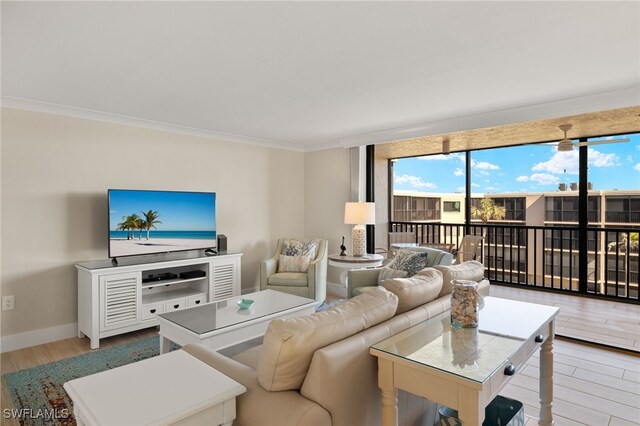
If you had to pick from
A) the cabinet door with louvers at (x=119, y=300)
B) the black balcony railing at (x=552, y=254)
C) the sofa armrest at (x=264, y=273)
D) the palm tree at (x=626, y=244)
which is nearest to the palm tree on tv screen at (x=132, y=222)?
the cabinet door with louvers at (x=119, y=300)

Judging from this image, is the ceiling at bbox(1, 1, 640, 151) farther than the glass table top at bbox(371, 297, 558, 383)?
Yes

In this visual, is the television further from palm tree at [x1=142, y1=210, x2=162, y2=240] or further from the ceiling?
the ceiling

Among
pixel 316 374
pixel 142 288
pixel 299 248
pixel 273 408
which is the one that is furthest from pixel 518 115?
pixel 142 288

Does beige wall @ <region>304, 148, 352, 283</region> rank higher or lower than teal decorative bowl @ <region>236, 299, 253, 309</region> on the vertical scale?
higher

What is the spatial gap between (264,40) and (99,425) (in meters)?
1.98

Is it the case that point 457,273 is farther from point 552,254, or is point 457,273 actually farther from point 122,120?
point 552,254

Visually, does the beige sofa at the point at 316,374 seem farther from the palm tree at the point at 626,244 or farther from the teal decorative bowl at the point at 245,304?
the palm tree at the point at 626,244

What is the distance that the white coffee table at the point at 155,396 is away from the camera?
111cm

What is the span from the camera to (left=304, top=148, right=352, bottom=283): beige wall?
5297mm

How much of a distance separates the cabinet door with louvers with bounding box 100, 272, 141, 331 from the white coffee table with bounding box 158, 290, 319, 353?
0.89 metres

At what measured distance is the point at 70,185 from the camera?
360 centimetres

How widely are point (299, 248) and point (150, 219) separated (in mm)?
1836

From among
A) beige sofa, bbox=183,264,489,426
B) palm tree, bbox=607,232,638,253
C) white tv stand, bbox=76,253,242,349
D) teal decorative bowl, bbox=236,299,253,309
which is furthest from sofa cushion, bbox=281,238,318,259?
palm tree, bbox=607,232,638,253

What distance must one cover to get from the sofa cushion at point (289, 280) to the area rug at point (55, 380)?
1.39 metres
